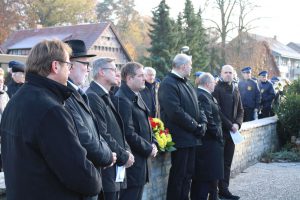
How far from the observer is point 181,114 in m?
5.69

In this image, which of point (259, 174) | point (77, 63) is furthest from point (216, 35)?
point (77, 63)

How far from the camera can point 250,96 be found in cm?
1223

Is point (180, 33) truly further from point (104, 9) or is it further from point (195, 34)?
point (104, 9)

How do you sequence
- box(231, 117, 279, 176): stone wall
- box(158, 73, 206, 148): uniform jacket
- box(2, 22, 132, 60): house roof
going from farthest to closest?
box(2, 22, 132, 60): house roof < box(231, 117, 279, 176): stone wall < box(158, 73, 206, 148): uniform jacket

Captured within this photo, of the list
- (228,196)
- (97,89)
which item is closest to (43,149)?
(97,89)

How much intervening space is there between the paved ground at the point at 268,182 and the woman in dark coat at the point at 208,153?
4.30ft

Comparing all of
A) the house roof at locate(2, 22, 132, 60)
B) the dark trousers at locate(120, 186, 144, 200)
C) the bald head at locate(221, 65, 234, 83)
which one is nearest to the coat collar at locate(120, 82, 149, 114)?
the dark trousers at locate(120, 186, 144, 200)

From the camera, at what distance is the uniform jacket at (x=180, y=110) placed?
572cm

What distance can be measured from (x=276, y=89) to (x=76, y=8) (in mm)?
40284

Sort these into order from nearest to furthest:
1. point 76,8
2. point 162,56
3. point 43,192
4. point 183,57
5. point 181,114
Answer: point 43,192 → point 181,114 → point 183,57 → point 162,56 → point 76,8

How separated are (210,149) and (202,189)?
59 centimetres

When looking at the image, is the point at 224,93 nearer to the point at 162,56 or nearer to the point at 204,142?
the point at 204,142

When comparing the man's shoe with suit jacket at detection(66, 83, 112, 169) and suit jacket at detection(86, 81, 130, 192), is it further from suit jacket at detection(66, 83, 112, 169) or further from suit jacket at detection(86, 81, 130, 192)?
suit jacket at detection(66, 83, 112, 169)

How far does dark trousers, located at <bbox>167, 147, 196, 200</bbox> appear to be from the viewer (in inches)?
227
